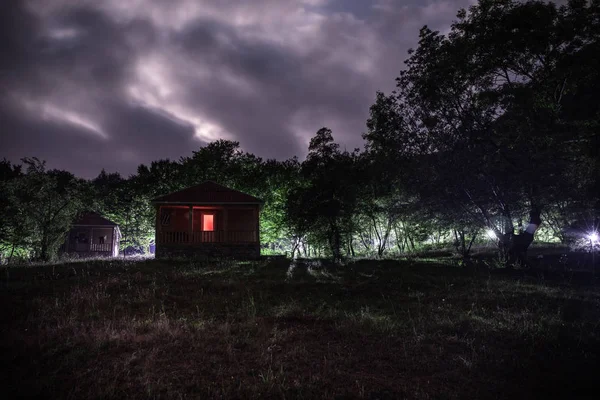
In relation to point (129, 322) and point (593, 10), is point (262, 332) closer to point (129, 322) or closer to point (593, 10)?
point (129, 322)

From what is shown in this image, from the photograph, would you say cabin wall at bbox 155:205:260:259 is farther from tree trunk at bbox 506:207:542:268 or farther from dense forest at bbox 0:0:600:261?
tree trunk at bbox 506:207:542:268

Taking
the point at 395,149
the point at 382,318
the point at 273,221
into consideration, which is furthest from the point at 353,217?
the point at 382,318

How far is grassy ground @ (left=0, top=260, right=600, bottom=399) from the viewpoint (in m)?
4.50

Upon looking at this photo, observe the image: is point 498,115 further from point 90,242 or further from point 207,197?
point 90,242

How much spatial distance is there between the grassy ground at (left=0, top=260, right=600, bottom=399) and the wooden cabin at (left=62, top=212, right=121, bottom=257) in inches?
1275

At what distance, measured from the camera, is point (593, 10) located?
14953 millimetres

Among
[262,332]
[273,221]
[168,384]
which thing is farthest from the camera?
[273,221]

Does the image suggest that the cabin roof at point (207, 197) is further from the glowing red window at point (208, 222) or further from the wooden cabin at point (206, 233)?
the glowing red window at point (208, 222)

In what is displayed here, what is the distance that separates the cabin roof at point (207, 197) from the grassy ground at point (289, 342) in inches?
594

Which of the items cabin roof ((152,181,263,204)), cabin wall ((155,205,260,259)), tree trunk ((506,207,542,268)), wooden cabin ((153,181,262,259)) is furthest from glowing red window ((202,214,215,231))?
tree trunk ((506,207,542,268))

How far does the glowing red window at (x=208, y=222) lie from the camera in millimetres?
30531

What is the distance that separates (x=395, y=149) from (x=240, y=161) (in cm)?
2876

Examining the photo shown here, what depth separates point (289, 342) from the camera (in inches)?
242

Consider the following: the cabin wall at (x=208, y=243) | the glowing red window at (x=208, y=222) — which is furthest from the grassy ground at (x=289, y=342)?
the glowing red window at (x=208, y=222)
